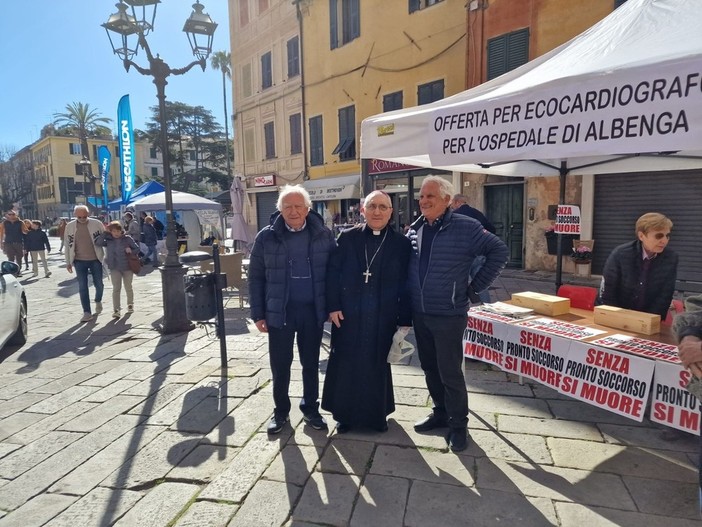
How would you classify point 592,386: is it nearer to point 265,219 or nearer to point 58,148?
point 265,219

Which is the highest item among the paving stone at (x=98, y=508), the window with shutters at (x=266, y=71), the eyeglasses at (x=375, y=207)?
the window with shutters at (x=266, y=71)

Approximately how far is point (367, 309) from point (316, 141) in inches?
583

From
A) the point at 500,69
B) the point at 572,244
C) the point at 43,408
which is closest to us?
the point at 43,408

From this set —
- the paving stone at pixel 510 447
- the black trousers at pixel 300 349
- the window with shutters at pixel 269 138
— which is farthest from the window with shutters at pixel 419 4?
the paving stone at pixel 510 447

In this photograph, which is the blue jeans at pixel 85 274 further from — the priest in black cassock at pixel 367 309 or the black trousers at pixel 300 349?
the priest in black cassock at pixel 367 309

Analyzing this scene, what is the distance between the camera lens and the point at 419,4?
12.5 meters

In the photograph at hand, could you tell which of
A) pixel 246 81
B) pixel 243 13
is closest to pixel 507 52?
pixel 246 81

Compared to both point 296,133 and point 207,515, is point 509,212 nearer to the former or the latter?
point 296,133

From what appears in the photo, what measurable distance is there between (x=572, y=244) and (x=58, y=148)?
62.3 m

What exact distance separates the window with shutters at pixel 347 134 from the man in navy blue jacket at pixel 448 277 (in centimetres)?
1275

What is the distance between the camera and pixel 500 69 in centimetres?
1070

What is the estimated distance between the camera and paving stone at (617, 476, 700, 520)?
221 cm

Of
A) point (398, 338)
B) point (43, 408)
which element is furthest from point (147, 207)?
point (398, 338)

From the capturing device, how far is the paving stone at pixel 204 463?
2631 mm
